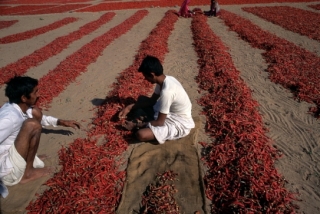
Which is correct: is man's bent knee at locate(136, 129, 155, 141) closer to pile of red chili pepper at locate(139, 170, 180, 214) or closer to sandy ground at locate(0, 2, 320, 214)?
pile of red chili pepper at locate(139, 170, 180, 214)

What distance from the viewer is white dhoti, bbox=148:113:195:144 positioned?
12.7 ft

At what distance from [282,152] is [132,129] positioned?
2.65 m

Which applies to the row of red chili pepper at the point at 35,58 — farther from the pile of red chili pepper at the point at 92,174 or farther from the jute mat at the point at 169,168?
the jute mat at the point at 169,168

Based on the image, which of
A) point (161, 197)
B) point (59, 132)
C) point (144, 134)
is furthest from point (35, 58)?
point (161, 197)

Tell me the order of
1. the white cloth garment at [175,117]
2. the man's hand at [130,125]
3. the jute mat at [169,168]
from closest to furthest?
the jute mat at [169,168] < the white cloth garment at [175,117] < the man's hand at [130,125]

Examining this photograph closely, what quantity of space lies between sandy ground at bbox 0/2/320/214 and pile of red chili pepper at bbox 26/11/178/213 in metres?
0.29

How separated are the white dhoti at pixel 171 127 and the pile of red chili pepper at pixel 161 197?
0.71 meters

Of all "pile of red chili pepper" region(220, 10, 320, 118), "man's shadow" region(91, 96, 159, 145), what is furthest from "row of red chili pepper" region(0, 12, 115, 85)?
"pile of red chili pepper" region(220, 10, 320, 118)

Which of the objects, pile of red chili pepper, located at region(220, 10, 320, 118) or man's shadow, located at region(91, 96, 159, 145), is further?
pile of red chili pepper, located at region(220, 10, 320, 118)

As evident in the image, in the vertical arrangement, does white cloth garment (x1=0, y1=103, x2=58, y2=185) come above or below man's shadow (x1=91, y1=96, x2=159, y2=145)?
above

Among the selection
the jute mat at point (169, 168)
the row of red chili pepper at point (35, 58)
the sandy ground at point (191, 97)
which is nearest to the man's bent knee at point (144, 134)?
the jute mat at point (169, 168)

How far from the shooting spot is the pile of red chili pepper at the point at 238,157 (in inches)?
114

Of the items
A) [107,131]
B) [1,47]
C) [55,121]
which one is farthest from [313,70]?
[1,47]

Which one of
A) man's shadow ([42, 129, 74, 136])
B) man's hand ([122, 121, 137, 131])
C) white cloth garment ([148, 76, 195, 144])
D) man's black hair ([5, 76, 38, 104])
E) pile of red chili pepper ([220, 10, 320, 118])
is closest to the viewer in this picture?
man's black hair ([5, 76, 38, 104])
